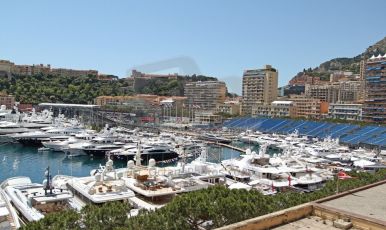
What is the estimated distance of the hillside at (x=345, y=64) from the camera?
157 m

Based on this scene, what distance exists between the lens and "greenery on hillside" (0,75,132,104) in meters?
96.8

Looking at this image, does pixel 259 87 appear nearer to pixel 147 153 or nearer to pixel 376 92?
pixel 376 92

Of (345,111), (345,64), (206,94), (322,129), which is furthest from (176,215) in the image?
(345,64)

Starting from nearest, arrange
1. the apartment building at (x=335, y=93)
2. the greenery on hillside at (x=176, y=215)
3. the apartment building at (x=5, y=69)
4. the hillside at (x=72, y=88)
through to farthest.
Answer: the greenery on hillside at (x=176, y=215) < the hillside at (x=72, y=88) < the apartment building at (x=335, y=93) < the apartment building at (x=5, y=69)

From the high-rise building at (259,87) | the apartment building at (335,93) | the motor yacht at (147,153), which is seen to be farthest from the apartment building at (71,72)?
the motor yacht at (147,153)

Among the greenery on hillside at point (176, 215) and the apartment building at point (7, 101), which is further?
the apartment building at point (7, 101)

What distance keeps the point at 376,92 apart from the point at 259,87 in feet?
107

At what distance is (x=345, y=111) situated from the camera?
8288 cm

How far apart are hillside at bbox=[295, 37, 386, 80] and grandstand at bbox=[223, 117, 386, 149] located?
82836 mm

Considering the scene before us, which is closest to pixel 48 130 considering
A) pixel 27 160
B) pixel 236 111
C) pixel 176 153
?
pixel 27 160

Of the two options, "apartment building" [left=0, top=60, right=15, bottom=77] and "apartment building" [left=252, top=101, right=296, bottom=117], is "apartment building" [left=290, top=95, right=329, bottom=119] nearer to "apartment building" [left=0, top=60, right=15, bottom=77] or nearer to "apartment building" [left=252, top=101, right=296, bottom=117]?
"apartment building" [left=252, top=101, right=296, bottom=117]

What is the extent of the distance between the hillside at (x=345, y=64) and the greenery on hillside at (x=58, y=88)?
83095 millimetres

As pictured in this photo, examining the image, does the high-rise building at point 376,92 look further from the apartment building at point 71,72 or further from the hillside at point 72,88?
the apartment building at point 71,72

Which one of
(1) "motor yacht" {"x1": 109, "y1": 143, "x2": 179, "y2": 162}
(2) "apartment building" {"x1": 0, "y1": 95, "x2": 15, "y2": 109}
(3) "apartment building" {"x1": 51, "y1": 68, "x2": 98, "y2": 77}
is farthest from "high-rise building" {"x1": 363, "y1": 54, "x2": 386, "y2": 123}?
(3) "apartment building" {"x1": 51, "y1": 68, "x2": 98, "y2": 77}
